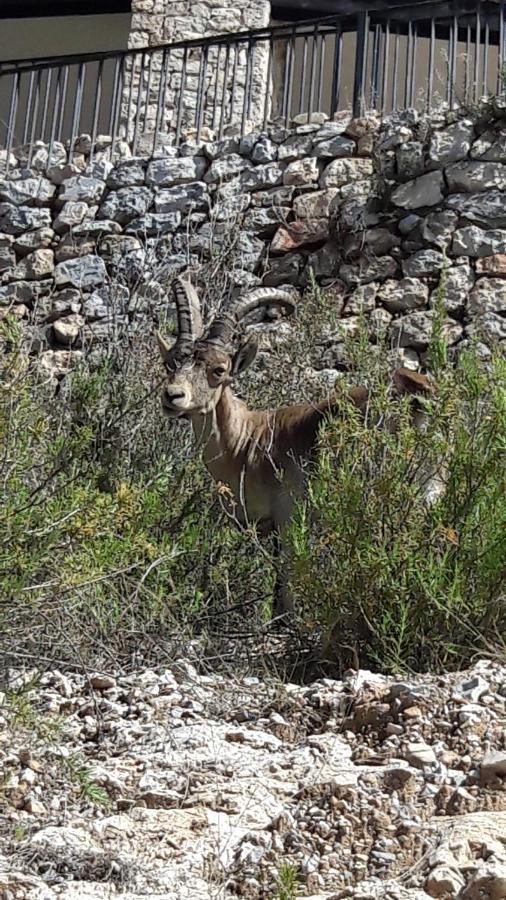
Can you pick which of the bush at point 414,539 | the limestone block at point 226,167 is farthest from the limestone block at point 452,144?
the bush at point 414,539

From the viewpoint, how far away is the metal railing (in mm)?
12484

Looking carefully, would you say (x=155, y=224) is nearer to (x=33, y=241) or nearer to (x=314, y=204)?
(x=33, y=241)

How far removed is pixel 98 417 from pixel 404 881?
16.3 ft

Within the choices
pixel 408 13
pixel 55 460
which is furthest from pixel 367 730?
pixel 408 13

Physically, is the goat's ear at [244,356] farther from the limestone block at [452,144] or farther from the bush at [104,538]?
the limestone block at [452,144]

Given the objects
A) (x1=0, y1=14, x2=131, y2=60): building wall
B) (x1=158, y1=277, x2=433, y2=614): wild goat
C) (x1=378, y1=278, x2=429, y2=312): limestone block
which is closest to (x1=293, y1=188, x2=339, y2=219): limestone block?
(x1=378, y1=278, x2=429, y2=312): limestone block

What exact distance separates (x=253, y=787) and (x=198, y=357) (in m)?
3.76

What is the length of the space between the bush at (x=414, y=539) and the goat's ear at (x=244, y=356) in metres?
2.05

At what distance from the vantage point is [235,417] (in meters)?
7.66

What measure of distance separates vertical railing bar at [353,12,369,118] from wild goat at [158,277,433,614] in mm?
4913

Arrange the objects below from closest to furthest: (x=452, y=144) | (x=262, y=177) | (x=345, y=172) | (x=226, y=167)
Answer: (x=452, y=144) → (x=345, y=172) → (x=262, y=177) → (x=226, y=167)

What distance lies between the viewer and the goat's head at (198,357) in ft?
24.0

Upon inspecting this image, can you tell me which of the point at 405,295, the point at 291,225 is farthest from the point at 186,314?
the point at 291,225

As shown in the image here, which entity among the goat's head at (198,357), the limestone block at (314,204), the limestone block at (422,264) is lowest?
the goat's head at (198,357)
